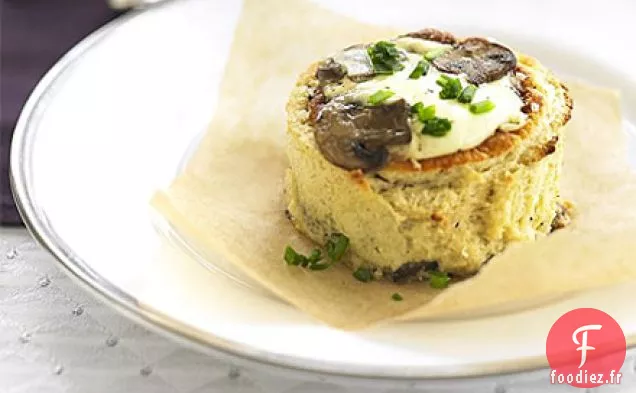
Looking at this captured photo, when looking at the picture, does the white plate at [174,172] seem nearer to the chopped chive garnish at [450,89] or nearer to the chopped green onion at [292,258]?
the chopped green onion at [292,258]

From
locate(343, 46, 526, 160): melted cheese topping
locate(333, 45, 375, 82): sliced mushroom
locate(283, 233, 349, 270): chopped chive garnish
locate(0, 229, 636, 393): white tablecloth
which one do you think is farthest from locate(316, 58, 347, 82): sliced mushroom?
locate(0, 229, 636, 393): white tablecloth

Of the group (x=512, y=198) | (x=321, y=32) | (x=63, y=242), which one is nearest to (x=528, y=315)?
(x=512, y=198)

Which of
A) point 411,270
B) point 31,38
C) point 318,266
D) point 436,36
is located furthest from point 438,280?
point 31,38

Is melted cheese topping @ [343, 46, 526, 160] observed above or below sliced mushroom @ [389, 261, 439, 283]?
above

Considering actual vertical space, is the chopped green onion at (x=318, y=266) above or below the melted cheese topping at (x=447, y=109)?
below

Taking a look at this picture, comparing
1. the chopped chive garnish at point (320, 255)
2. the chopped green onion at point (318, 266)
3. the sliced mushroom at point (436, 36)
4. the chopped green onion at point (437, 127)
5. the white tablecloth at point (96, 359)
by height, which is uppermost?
the sliced mushroom at point (436, 36)

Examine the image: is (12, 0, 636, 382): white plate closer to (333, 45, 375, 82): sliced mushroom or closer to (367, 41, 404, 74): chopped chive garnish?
(333, 45, 375, 82): sliced mushroom

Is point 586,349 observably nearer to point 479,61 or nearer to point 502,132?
point 502,132

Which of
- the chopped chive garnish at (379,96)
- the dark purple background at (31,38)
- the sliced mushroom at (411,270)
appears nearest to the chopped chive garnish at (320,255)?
the sliced mushroom at (411,270)
